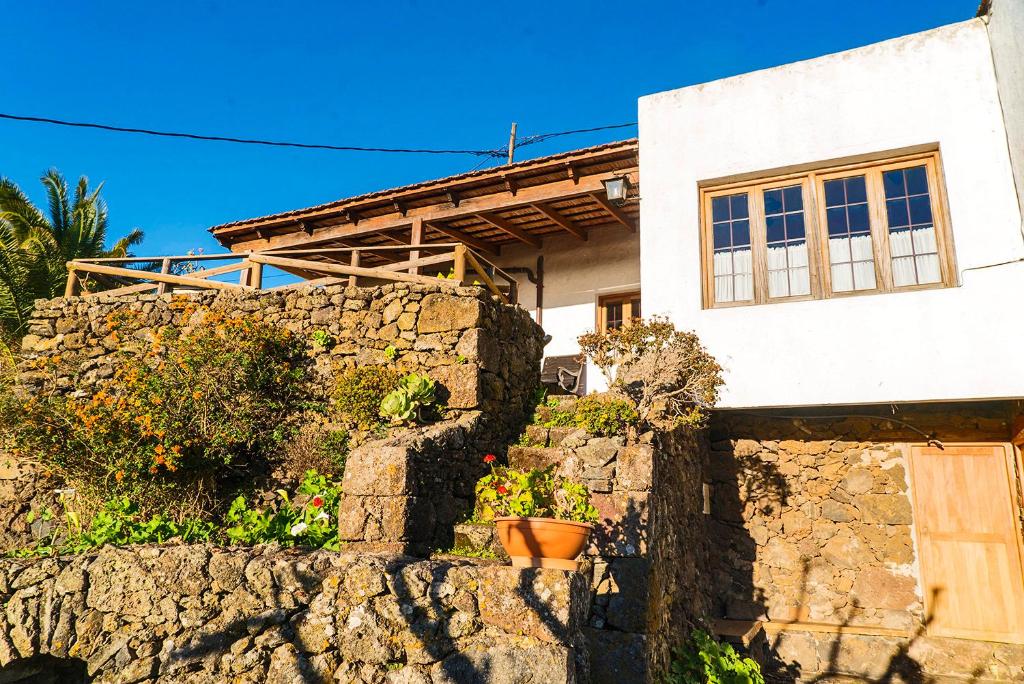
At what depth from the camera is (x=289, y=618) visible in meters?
3.85

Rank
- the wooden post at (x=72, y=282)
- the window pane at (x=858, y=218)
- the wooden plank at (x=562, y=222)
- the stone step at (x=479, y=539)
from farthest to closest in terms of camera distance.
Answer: the wooden plank at (x=562, y=222) < the wooden post at (x=72, y=282) < the window pane at (x=858, y=218) < the stone step at (x=479, y=539)

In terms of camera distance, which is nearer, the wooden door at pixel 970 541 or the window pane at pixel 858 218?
the window pane at pixel 858 218

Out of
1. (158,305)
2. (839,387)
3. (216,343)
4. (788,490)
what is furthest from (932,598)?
(158,305)

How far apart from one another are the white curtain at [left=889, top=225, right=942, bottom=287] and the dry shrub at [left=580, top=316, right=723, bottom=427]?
2.13 meters

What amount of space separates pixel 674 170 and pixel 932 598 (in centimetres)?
578

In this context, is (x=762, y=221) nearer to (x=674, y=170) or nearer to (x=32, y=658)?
(x=674, y=170)

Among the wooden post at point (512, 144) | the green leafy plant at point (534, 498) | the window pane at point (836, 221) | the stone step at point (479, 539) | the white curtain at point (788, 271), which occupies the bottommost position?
the stone step at point (479, 539)

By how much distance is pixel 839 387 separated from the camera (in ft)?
24.2

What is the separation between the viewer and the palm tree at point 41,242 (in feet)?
44.1

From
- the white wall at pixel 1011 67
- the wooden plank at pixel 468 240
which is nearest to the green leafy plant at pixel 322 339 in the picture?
the wooden plank at pixel 468 240

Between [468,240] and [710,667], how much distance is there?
7.92 metres

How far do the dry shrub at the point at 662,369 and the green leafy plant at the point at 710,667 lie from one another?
2.14 metres

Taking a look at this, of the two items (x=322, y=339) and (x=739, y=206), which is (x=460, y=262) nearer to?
(x=322, y=339)

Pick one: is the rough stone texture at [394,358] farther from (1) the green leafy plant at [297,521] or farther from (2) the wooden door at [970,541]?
(2) the wooden door at [970,541]
